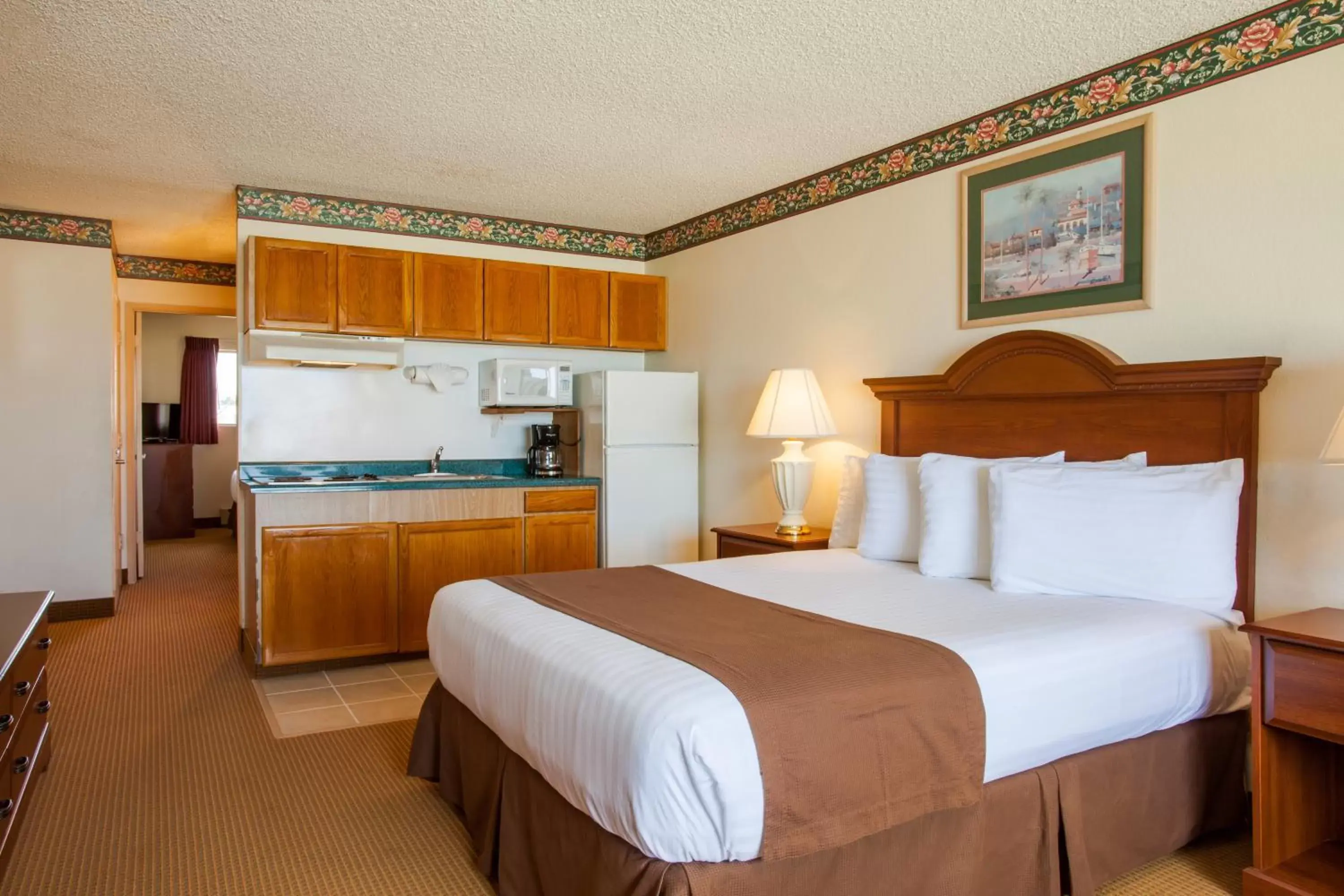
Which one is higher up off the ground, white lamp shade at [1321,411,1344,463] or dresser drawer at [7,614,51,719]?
white lamp shade at [1321,411,1344,463]

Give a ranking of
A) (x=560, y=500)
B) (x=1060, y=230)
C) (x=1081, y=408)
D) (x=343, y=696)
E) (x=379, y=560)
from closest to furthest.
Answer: (x=1081, y=408) → (x=1060, y=230) → (x=343, y=696) → (x=379, y=560) → (x=560, y=500)

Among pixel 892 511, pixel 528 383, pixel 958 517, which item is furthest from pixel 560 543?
pixel 958 517

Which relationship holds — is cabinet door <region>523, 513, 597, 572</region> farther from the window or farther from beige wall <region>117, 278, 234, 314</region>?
the window

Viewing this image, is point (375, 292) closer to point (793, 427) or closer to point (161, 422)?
point (793, 427)

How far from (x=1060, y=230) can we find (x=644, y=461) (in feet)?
8.34

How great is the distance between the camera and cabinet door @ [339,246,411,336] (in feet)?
15.0

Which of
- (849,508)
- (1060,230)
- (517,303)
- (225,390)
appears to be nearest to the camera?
(1060,230)

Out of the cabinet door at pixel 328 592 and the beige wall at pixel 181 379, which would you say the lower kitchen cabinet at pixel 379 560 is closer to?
the cabinet door at pixel 328 592

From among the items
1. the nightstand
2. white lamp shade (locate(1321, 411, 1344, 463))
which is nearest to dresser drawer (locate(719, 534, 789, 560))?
the nightstand

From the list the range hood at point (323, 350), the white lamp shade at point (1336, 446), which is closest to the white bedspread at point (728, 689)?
the white lamp shade at point (1336, 446)

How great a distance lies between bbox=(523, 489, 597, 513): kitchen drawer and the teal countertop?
0.13 ft

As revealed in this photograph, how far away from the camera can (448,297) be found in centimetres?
488

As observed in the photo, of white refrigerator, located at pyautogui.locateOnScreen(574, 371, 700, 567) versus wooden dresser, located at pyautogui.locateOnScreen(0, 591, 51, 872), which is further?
white refrigerator, located at pyautogui.locateOnScreen(574, 371, 700, 567)

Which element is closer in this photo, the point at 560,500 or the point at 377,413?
the point at 560,500
